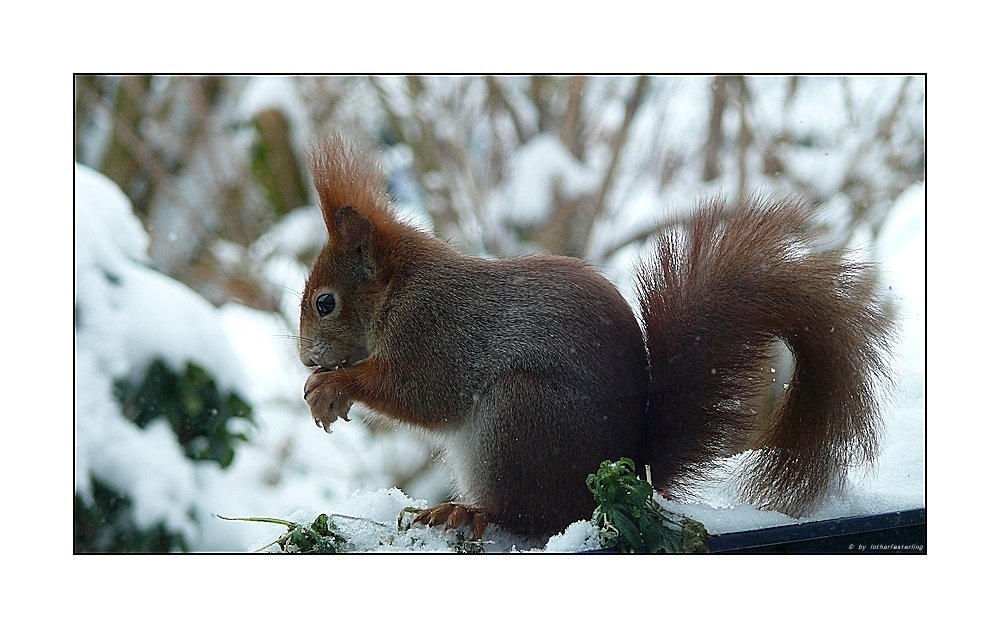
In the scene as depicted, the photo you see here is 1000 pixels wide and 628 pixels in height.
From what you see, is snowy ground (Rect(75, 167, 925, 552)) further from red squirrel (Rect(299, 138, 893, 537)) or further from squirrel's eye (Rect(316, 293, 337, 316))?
squirrel's eye (Rect(316, 293, 337, 316))

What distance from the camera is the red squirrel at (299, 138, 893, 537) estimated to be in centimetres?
134

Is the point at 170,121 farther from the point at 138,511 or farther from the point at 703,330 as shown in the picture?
the point at 703,330

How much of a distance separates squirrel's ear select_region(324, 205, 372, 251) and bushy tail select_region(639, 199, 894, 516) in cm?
45

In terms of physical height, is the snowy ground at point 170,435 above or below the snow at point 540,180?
below

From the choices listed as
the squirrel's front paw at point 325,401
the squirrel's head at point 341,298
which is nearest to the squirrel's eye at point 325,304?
the squirrel's head at point 341,298

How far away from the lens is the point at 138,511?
1.86m

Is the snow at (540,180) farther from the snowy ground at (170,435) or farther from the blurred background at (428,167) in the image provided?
the snowy ground at (170,435)

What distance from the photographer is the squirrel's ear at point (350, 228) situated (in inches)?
59.2

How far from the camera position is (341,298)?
150 cm

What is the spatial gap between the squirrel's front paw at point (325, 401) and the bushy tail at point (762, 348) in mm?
460

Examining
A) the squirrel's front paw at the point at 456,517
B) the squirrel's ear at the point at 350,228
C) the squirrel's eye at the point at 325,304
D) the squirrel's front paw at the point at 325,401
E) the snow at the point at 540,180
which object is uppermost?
the snow at the point at 540,180

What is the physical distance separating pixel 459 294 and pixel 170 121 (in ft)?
9.22

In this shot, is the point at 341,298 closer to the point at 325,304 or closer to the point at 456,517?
the point at 325,304
